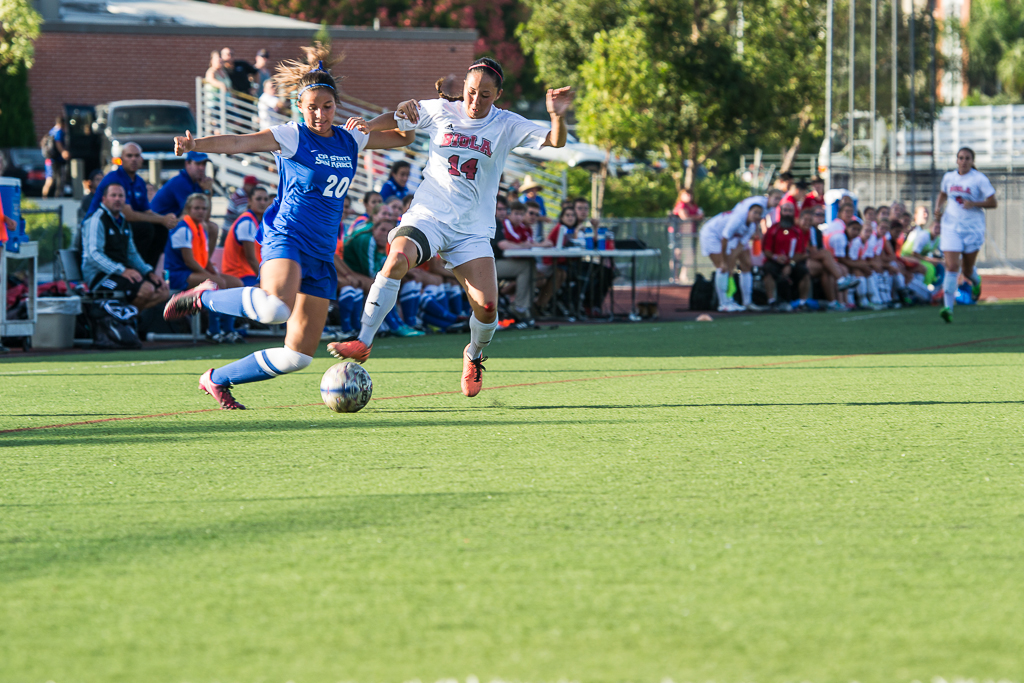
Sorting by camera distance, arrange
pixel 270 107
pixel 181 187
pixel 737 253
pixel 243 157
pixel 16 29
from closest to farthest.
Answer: pixel 181 187, pixel 737 253, pixel 270 107, pixel 243 157, pixel 16 29

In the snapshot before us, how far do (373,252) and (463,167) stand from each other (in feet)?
22.4

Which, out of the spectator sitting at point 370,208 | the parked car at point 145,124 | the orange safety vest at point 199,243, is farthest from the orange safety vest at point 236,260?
the parked car at point 145,124

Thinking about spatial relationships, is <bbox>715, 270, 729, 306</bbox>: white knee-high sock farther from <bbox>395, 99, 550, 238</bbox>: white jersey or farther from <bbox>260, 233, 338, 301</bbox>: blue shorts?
<bbox>260, 233, 338, 301</bbox>: blue shorts

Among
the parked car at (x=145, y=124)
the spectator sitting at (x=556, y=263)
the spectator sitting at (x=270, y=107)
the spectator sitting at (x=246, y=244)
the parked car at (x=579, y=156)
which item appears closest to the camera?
the spectator sitting at (x=246, y=244)

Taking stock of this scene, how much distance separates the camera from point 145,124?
1021 inches

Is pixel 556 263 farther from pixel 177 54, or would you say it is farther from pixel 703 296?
pixel 177 54

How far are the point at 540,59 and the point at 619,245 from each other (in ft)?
55.3

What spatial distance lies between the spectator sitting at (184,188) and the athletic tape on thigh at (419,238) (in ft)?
22.8

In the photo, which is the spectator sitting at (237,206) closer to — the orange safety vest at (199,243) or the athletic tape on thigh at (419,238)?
the orange safety vest at (199,243)

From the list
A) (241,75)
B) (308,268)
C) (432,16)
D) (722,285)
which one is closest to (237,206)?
(722,285)

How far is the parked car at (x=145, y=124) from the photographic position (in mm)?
25031

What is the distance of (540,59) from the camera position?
32531 mm

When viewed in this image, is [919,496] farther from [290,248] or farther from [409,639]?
[290,248]

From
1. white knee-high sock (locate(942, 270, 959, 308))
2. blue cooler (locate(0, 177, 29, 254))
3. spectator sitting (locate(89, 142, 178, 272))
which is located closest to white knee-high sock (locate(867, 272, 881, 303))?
white knee-high sock (locate(942, 270, 959, 308))
